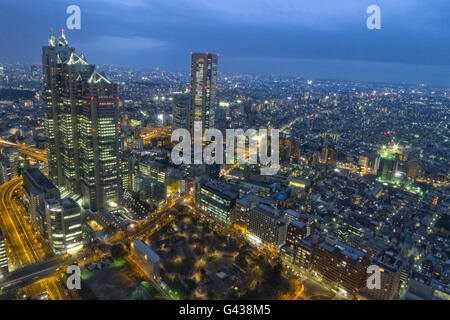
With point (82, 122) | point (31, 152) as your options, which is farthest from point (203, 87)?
point (31, 152)

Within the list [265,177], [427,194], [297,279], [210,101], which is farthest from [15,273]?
[427,194]

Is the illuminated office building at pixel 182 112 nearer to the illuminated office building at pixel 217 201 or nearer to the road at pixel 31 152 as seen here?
the illuminated office building at pixel 217 201

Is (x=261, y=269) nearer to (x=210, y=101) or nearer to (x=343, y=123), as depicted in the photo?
(x=210, y=101)

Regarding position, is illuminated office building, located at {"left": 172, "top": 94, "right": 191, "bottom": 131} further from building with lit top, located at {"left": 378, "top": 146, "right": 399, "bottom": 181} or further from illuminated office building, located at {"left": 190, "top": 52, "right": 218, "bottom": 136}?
building with lit top, located at {"left": 378, "top": 146, "right": 399, "bottom": 181}

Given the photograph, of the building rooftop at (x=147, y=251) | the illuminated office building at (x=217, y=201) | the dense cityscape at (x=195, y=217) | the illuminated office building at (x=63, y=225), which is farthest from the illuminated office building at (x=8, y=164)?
the illuminated office building at (x=217, y=201)

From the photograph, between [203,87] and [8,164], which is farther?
[203,87]

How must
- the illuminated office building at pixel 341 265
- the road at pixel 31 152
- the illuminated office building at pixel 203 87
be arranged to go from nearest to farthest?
1. the illuminated office building at pixel 341 265
2. the road at pixel 31 152
3. the illuminated office building at pixel 203 87

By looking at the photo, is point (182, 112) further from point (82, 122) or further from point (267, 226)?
point (267, 226)
